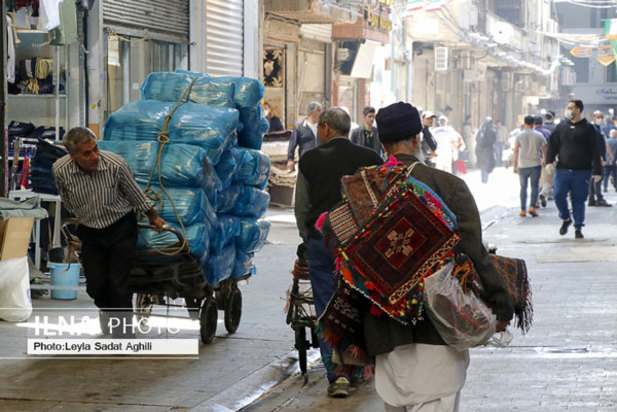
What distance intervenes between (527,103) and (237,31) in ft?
164

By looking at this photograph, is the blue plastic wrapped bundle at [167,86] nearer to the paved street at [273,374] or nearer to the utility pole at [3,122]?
the paved street at [273,374]

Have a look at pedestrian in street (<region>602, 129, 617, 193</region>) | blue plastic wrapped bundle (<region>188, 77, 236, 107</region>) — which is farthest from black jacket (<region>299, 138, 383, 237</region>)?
pedestrian in street (<region>602, 129, 617, 193</region>)

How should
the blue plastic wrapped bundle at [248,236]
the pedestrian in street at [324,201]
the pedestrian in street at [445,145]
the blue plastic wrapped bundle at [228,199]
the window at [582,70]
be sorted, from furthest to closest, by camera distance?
the window at [582,70] → the pedestrian in street at [445,145] → the blue plastic wrapped bundle at [248,236] → the blue plastic wrapped bundle at [228,199] → the pedestrian in street at [324,201]

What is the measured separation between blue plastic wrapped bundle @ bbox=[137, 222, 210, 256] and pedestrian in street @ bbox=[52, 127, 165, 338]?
0.47 feet

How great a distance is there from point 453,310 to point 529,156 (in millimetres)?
16836

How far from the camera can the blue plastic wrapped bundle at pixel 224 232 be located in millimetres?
9000

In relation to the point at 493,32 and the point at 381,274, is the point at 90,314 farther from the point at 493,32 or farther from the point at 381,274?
the point at 493,32

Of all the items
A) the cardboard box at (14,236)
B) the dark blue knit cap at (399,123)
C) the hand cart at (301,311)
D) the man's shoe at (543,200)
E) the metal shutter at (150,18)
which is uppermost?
the metal shutter at (150,18)

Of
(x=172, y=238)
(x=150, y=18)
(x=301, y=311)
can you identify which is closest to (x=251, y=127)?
(x=172, y=238)

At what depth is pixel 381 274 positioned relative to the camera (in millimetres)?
4562

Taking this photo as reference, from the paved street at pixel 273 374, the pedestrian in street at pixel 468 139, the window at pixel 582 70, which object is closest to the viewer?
the paved street at pixel 273 374

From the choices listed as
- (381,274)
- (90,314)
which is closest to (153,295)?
(90,314)

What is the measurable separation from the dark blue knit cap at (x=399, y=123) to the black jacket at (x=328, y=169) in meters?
2.61

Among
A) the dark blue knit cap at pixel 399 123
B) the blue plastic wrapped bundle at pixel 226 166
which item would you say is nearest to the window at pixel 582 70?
the blue plastic wrapped bundle at pixel 226 166
